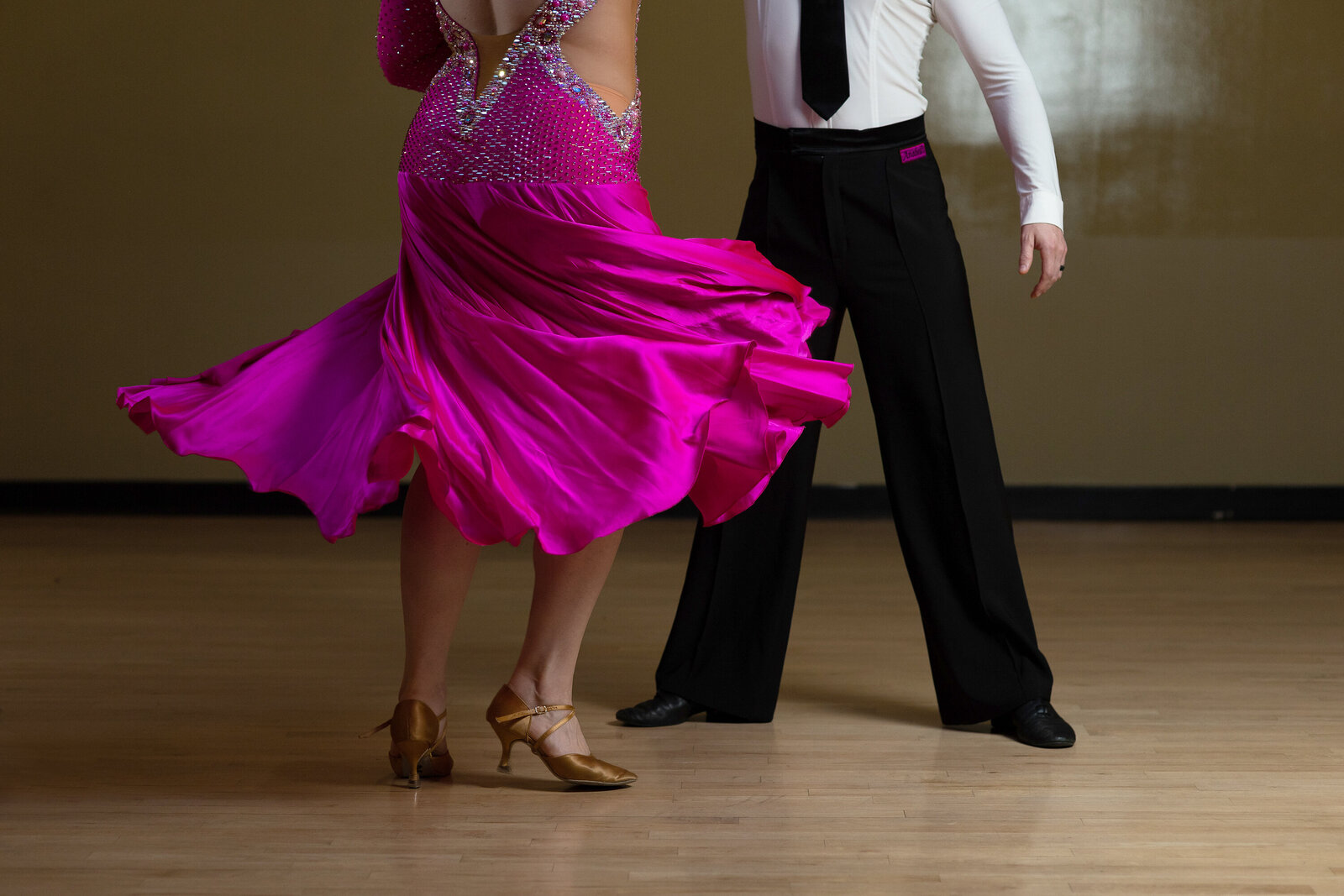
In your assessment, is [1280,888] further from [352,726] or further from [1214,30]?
[1214,30]

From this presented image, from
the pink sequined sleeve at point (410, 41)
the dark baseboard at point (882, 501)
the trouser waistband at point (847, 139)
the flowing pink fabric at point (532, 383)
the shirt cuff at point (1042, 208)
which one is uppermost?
the pink sequined sleeve at point (410, 41)

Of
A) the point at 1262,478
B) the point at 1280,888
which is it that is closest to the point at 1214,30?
the point at 1262,478

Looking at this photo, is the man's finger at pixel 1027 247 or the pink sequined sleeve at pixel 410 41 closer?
the pink sequined sleeve at pixel 410 41

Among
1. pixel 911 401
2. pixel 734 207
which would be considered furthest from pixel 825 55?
pixel 734 207

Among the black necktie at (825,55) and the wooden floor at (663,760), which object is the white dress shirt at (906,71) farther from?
the wooden floor at (663,760)

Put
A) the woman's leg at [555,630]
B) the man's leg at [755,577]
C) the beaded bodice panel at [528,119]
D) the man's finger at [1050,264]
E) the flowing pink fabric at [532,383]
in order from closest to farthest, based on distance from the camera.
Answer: the flowing pink fabric at [532,383] → the beaded bodice panel at [528,119] → the woman's leg at [555,630] → the man's finger at [1050,264] → the man's leg at [755,577]

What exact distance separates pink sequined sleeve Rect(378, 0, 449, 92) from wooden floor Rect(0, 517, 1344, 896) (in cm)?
103

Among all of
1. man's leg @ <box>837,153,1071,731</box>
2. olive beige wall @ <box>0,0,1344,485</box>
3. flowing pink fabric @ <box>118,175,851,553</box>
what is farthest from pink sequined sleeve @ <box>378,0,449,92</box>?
olive beige wall @ <box>0,0,1344,485</box>

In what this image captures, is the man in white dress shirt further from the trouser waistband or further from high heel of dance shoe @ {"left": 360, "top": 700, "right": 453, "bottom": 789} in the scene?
high heel of dance shoe @ {"left": 360, "top": 700, "right": 453, "bottom": 789}

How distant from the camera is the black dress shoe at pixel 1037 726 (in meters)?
2.18

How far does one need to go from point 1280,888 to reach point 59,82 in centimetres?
477

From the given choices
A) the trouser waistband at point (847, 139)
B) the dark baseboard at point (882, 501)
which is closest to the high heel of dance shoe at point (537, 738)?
the trouser waistband at point (847, 139)

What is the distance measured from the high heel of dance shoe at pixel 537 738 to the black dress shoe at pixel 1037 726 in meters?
0.70

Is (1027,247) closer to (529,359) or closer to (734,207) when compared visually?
(529,359)
